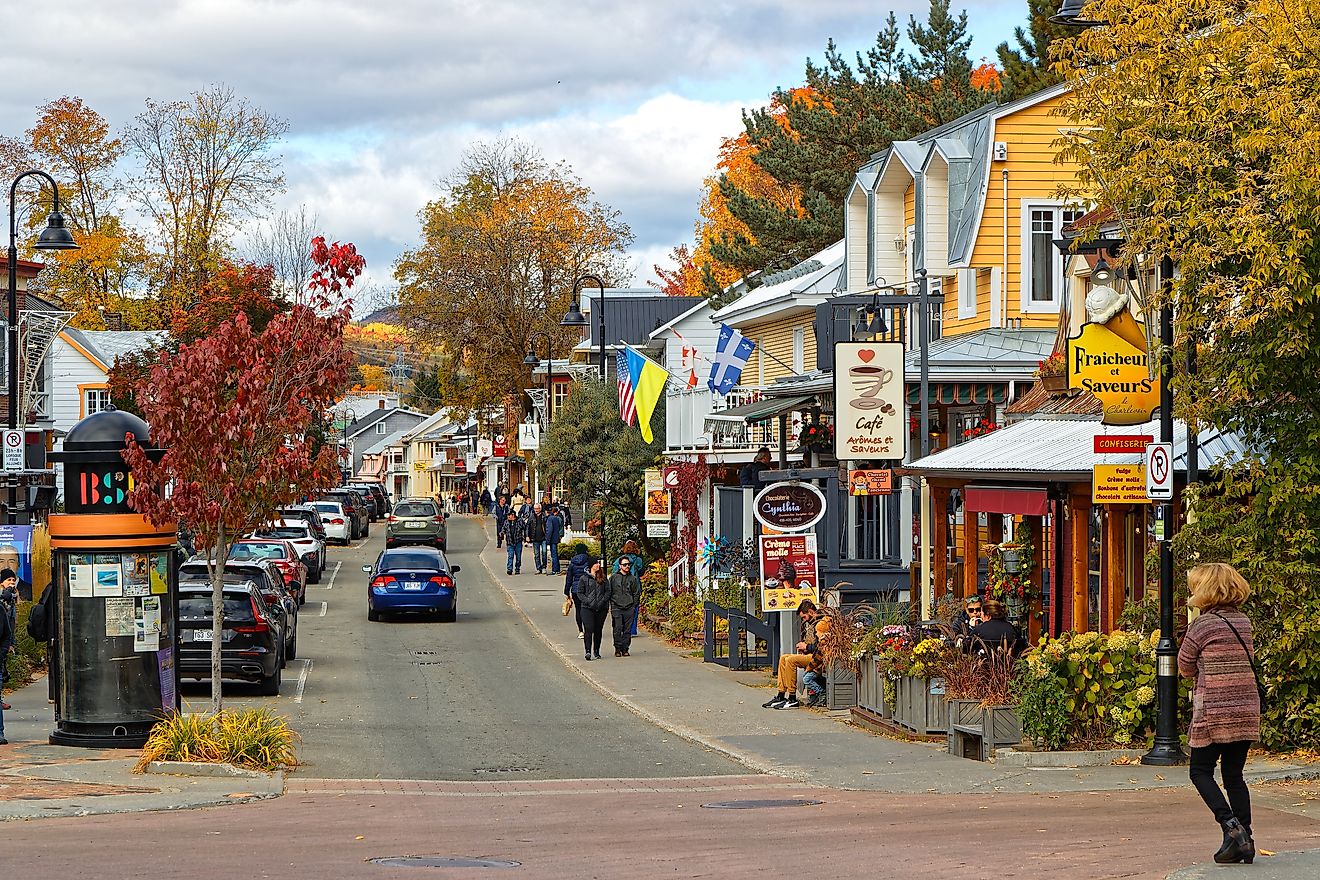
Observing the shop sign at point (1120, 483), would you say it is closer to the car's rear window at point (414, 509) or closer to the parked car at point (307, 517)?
the parked car at point (307, 517)

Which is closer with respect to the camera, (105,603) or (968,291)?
(105,603)

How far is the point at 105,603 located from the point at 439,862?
293 inches

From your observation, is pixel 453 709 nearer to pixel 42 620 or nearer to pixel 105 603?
pixel 42 620

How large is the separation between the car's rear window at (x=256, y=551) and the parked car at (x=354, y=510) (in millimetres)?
24737

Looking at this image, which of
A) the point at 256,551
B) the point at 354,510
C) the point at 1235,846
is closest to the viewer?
the point at 1235,846

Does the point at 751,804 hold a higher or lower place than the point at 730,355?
lower

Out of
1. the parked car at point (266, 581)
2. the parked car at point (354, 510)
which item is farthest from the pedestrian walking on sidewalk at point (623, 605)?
the parked car at point (354, 510)

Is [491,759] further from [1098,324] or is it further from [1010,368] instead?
[1010,368]

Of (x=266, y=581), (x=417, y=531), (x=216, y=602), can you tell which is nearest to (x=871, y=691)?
(x=216, y=602)

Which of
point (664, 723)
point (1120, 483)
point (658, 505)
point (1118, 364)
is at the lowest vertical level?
point (664, 723)

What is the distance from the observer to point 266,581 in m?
27.9

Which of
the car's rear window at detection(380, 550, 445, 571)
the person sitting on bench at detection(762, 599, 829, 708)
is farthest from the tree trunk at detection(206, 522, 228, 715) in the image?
the car's rear window at detection(380, 550, 445, 571)

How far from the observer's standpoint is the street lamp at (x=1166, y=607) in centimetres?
1480

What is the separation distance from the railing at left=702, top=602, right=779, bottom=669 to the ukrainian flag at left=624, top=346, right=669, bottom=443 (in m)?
5.72
